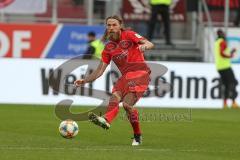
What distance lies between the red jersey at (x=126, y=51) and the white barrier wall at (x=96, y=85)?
10.6 metres

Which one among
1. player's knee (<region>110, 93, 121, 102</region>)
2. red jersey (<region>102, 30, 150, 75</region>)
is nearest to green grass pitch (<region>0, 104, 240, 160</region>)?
player's knee (<region>110, 93, 121, 102</region>)

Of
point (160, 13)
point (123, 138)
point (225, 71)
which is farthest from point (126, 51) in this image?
point (160, 13)

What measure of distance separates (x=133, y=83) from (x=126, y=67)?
0.92 ft

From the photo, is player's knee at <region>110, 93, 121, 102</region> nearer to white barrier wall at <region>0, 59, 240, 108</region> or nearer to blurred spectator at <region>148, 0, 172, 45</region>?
white barrier wall at <region>0, 59, 240, 108</region>

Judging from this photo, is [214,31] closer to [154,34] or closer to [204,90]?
[154,34]

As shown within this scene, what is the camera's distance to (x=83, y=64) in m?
24.8

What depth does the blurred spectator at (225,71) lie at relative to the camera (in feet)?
82.2

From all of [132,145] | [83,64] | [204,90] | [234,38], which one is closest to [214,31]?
[234,38]

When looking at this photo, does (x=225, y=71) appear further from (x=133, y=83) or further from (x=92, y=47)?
(x=133, y=83)

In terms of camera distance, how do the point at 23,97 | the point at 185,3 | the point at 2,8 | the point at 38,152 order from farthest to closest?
the point at 185,3
the point at 2,8
the point at 23,97
the point at 38,152

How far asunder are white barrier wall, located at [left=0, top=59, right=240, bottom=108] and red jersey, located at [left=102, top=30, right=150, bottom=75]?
10565 mm

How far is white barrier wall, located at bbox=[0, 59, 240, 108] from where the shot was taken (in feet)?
80.4

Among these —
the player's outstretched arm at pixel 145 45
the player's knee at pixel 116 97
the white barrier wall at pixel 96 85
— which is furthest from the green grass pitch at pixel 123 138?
the white barrier wall at pixel 96 85

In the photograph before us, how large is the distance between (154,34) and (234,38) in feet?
8.83
